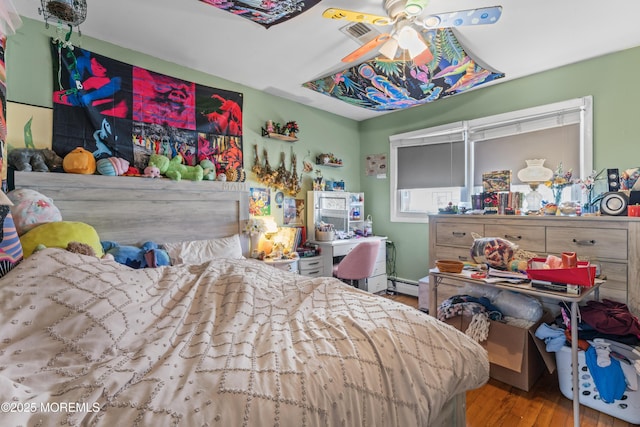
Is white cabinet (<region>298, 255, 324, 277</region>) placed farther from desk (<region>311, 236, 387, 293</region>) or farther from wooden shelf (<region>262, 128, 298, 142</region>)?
wooden shelf (<region>262, 128, 298, 142</region>)

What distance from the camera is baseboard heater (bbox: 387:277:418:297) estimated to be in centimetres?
392

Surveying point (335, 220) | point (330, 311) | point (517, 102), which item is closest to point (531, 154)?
point (517, 102)

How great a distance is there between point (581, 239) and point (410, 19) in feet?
6.60

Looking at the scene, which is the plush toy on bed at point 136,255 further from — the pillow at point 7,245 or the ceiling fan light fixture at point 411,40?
the ceiling fan light fixture at point 411,40

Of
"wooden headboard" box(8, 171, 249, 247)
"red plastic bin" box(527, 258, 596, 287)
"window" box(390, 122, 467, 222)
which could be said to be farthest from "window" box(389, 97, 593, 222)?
"wooden headboard" box(8, 171, 249, 247)

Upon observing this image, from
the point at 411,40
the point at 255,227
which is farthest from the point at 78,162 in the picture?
the point at 411,40

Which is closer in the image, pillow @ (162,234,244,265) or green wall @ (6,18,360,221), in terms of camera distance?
green wall @ (6,18,360,221)

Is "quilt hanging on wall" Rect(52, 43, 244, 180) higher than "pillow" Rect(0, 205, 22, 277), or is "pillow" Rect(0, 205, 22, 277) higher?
"quilt hanging on wall" Rect(52, 43, 244, 180)

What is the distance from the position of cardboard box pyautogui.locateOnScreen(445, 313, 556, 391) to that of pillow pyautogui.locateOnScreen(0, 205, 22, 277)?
2769mm

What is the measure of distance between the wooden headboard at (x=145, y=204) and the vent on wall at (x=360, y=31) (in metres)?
1.76

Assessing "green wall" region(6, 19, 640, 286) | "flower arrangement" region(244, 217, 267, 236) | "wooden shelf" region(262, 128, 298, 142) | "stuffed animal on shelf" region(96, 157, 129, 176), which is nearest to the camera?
"green wall" region(6, 19, 640, 286)

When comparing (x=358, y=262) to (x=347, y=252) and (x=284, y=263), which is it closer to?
(x=347, y=252)

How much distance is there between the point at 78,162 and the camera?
6.95 feet

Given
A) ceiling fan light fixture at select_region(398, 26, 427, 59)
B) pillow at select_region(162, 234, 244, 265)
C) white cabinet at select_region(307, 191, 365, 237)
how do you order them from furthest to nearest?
white cabinet at select_region(307, 191, 365, 237) → pillow at select_region(162, 234, 244, 265) → ceiling fan light fixture at select_region(398, 26, 427, 59)
